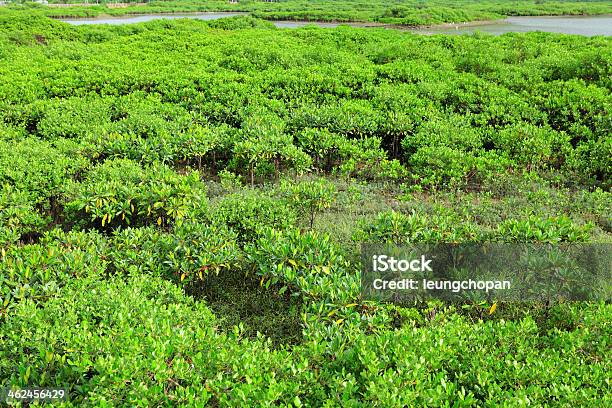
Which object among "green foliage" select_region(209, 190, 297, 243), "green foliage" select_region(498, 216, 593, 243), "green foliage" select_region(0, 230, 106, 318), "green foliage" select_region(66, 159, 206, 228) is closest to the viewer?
"green foliage" select_region(0, 230, 106, 318)

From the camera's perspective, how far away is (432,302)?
16.2 ft

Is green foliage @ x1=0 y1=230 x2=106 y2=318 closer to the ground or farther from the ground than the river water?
closer to the ground

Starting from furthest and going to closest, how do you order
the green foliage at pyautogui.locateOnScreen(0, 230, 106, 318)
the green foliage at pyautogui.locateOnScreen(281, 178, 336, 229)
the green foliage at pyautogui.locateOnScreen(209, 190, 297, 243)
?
1. the green foliage at pyautogui.locateOnScreen(281, 178, 336, 229)
2. the green foliage at pyautogui.locateOnScreen(209, 190, 297, 243)
3. the green foliage at pyautogui.locateOnScreen(0, 230, 106, 318)

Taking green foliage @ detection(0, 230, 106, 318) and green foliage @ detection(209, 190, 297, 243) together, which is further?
green foliage @ detection(209, 190, 297, 243)

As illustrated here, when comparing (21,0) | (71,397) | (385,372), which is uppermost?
(21,0)

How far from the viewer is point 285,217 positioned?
6410 millimetres

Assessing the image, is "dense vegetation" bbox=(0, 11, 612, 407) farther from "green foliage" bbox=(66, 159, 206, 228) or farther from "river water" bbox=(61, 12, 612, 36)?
"river water" bbox=(61, 12, 612, 36)

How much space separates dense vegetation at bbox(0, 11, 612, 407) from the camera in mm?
3740

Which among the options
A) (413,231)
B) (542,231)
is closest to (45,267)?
(413,231)

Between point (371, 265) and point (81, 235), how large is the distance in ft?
11.1

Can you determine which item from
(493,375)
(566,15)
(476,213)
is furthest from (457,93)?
(566,15)

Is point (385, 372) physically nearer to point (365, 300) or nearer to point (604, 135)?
point (365, 300)

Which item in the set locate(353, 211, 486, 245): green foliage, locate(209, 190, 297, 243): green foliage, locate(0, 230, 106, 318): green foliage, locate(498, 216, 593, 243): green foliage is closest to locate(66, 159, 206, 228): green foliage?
locate(209, 190, 297, 243): green foliage

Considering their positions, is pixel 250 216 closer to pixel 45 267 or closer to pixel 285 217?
pixel 285 217
